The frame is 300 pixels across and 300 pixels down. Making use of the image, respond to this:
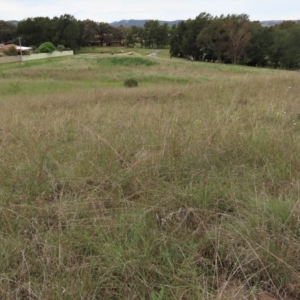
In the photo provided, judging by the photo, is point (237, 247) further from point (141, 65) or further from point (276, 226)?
point (141, 65)

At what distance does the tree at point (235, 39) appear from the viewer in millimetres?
55500

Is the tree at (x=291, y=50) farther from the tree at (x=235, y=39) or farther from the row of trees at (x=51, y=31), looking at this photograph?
the row of trees at (x=51, y=31)

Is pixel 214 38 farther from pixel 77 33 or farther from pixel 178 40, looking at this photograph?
pixel 77 33

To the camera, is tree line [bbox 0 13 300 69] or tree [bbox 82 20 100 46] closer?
tree line [bbox 0 13 300 69]

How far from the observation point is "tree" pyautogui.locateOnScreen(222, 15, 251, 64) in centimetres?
5550

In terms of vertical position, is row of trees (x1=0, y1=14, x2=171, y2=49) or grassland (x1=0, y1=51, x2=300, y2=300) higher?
row of trees (x1=0, y1=14, x2=171, y2=49)

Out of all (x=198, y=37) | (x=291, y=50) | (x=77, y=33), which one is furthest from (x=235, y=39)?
(x=77, y=33)

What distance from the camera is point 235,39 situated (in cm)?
5572

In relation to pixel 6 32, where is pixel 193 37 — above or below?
below

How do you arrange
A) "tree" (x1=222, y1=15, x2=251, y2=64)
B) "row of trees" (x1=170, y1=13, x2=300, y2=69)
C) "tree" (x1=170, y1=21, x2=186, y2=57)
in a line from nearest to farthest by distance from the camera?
"row of trees" (x1=170, y1=13, x2=300, y2=69), "tree" (x1=222, y1=15, x2=251, y2=64), "tree" (x1=170, y1=21, x2=186, y2=57)

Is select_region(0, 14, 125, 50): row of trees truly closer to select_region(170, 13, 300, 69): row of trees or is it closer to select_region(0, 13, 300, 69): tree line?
select_region(0, 13, 300, 69): tree line

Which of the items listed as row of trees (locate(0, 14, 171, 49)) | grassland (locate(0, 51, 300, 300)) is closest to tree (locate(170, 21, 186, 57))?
row of trees (locate(0, 14, 171, 49))

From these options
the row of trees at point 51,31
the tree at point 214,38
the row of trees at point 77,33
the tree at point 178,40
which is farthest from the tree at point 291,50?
the row of trees at point 51,31

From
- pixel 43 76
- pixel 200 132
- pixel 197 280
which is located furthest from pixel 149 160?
pixel 43 76
